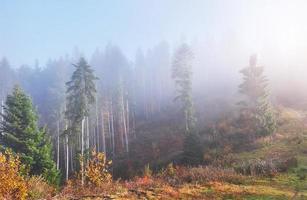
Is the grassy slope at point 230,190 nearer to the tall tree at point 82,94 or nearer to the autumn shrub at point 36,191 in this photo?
the autumn shrub at point 36,191

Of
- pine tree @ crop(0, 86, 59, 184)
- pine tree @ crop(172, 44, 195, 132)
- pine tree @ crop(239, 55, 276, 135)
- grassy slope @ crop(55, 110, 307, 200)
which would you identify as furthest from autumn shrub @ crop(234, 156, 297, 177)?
pine tree @ crop(172, 44, 195, 132)

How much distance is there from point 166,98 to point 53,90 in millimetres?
29409

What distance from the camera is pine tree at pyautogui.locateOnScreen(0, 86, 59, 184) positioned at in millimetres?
33812

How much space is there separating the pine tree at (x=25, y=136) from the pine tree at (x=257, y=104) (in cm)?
2470

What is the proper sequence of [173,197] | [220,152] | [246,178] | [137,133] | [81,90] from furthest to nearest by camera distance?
[137,133]
[81,90]
[220,152]
[246,178]
[173,197]

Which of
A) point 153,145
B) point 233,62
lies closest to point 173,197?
point 153,145

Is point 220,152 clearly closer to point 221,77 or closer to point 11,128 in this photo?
point 11,128

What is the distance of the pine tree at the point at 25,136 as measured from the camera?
33.8 meters

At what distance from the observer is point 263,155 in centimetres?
3603

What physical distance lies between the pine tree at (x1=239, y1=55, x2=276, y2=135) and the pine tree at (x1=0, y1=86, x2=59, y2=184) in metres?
24.7

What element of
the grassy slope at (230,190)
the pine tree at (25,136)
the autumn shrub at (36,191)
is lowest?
the grassy slope at (230,190)

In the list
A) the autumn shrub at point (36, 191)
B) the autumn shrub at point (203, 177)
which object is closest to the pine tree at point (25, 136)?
the autumn shrub at point (36, 191)

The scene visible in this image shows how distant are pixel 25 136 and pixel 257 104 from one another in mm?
27842

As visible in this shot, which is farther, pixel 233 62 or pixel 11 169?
pixel 233 62
